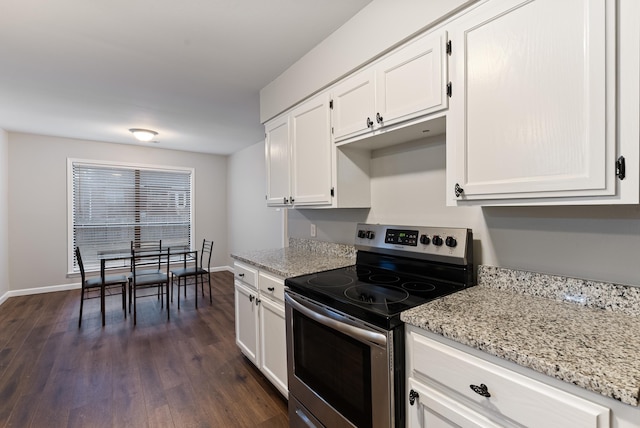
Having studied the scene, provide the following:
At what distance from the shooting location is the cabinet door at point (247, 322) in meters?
2.21

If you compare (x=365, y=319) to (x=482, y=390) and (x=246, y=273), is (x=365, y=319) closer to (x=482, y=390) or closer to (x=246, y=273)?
(x=482, y=390)

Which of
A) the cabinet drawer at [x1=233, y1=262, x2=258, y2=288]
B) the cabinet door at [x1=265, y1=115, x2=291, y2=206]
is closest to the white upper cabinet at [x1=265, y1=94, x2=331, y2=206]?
the cabinet door at [x1=265, y1=115, x2=291, y2=206]

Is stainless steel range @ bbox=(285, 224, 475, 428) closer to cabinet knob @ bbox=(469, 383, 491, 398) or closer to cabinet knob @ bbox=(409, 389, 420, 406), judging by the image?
cabinet knob @ bbox=(409, 389, 420, 406)

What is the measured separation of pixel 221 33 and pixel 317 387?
2.15 metres

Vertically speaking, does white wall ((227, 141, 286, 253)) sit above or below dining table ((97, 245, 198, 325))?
above

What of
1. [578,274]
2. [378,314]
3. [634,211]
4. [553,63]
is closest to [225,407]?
[378,314]

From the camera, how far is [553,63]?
39.3 inches

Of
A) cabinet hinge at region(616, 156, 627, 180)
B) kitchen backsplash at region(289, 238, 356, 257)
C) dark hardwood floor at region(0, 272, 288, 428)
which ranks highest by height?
cabinet hinge at region(616, 156, 627, 180)

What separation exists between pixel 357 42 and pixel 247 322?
2106 mm

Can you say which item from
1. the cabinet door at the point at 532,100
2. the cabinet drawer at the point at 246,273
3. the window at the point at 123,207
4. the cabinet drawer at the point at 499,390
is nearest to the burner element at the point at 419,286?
the cabinet drawer at the point at 499,390

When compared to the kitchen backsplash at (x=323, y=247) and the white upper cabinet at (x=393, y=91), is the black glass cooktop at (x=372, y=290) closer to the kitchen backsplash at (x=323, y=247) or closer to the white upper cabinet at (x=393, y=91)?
the kitchen backsplash at (x=323, y=247)

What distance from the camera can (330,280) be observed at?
1.65m

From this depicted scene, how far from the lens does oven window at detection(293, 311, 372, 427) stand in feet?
4.03

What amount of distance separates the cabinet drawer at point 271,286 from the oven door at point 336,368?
17 centimetres
